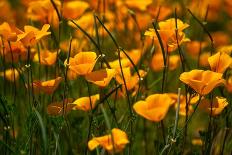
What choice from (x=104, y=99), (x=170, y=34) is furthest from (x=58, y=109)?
(x=170, y=34)

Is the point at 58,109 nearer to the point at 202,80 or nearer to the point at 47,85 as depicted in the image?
the point at 47,85

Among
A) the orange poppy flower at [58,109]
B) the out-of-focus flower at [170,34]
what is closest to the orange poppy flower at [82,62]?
the orange poppy flower at [58,109]

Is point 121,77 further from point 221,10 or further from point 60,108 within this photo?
point 221,10

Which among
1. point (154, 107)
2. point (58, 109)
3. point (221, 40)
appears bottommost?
point (221, 40)

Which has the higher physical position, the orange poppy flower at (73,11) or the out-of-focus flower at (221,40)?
the orange poppy flower at (73,11)

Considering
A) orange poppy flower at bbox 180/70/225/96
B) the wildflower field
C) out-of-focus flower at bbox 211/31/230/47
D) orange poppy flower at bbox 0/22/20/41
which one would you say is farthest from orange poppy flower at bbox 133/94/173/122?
out-of-focus flower at bbox 211/31/230/47

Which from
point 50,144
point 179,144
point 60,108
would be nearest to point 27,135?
point 50,144

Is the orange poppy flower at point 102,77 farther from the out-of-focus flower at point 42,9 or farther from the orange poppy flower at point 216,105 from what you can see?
the out-of-focus flower at point 42,9
